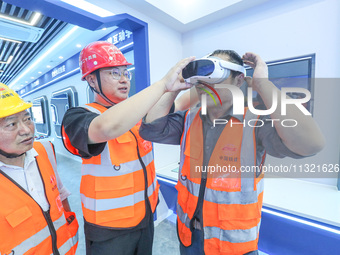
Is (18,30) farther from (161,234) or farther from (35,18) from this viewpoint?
(161,234)

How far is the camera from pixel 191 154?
38.7 inches

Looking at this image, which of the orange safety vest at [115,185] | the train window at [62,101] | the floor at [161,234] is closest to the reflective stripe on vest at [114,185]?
the orange safety vest at [115,185]

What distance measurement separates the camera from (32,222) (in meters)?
0.95

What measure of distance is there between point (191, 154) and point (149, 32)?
2067 millimetres

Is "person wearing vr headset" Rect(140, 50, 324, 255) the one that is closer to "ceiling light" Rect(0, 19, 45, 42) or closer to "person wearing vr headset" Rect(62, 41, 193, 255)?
"person wearing vr headset" Rect(62, 41, 193, 255)

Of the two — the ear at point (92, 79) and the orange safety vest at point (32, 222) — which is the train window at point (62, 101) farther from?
the orange safety vest at point (32, 222)

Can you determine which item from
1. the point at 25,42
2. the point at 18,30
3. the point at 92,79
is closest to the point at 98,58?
the point at 92,79

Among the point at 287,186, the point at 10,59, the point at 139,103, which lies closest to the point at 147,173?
the point at 139,103

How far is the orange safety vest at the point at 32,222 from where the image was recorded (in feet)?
2.88

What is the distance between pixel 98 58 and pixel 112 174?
0.75m

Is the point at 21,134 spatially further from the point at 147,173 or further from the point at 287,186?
the point at 287,186

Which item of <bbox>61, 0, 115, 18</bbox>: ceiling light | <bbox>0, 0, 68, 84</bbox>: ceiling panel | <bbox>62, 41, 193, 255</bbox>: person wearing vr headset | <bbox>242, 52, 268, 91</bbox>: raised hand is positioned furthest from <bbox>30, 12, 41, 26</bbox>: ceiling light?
<bbox>242, 52, 268, 91</bbox>: raised hand

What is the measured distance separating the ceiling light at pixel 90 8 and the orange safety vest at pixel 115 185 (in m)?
1.42

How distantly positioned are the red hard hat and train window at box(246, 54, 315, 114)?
160 centimetres
